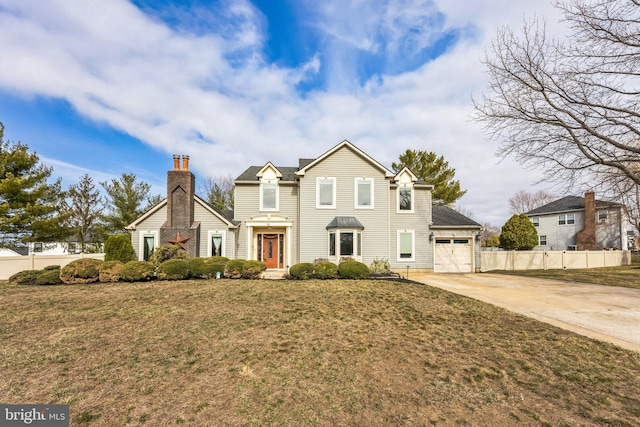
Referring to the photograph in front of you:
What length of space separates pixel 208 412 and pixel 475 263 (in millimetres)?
19163

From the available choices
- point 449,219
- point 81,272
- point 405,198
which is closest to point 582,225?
point 449,219

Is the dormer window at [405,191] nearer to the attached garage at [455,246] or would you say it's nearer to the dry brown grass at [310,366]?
the attached garage at [455,246]

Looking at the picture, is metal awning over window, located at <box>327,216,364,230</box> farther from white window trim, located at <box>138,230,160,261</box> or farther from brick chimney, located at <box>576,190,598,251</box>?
brick chimney, located at <box>576,190,598,251</box>

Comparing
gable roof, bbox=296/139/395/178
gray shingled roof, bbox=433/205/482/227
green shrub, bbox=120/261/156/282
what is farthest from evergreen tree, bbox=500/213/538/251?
green shrub, bbox=120/261/156/282

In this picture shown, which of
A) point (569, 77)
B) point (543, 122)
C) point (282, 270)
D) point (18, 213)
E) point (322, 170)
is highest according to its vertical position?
point (569, 77)

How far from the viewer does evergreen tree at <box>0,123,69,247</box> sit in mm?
17578

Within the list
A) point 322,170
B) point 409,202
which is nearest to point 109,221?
point 322,170

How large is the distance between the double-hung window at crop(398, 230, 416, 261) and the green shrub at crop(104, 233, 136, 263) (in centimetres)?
1565

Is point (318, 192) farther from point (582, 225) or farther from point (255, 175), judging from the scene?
point (582, 225)

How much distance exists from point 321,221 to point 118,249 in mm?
11182

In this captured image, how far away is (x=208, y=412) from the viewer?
347 centimetres

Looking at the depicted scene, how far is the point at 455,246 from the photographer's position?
18.7 meters

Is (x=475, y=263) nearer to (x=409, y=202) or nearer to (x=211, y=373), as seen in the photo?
(x=409, y=202)

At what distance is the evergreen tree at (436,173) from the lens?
3256 centimetres
